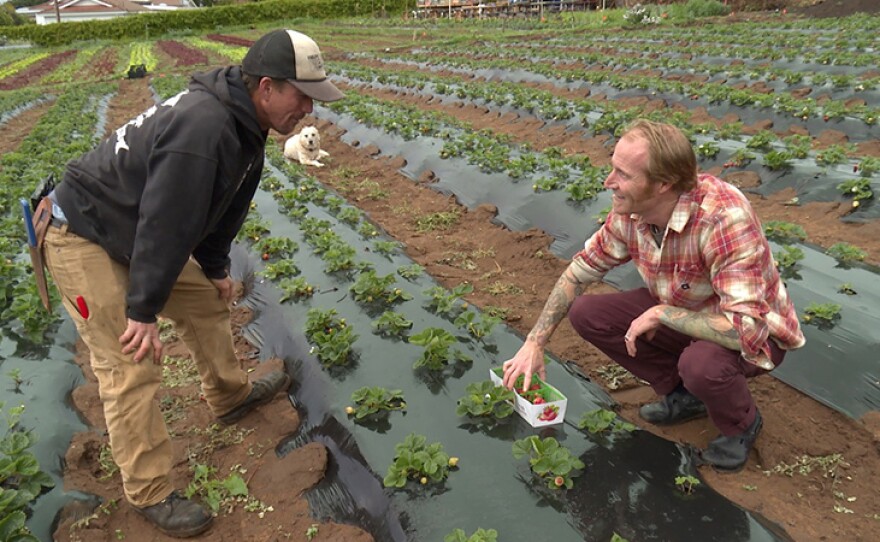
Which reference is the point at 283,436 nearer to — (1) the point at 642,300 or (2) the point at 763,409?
(1) the point at 642,300

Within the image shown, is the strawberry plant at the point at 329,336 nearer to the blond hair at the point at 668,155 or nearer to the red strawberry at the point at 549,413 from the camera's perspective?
the red strawberry at the point at 549,413

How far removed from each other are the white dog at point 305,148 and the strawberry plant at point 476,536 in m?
8.10

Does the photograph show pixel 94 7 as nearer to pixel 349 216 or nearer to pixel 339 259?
pixel 349 216

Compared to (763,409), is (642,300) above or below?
above

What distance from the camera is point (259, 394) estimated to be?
3.93m

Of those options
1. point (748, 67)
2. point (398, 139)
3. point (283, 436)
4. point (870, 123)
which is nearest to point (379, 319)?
point (283, 436)

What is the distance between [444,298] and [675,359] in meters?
1.71

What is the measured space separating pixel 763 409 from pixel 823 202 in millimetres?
3927

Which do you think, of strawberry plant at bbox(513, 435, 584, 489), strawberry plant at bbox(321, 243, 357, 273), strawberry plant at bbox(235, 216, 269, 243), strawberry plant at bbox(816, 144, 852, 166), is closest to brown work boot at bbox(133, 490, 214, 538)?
strawberry plant at bbox(513, 435, 584, 489)

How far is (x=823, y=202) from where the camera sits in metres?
6.54

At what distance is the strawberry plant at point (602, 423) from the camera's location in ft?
10.3

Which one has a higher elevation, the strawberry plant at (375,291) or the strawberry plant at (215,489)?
the strawberry plant at (375,291)

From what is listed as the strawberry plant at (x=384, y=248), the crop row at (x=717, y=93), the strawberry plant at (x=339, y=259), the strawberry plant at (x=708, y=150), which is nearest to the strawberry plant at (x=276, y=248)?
the strawberry plant at (x=339, y=259)

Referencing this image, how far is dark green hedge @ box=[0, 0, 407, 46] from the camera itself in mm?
42219
